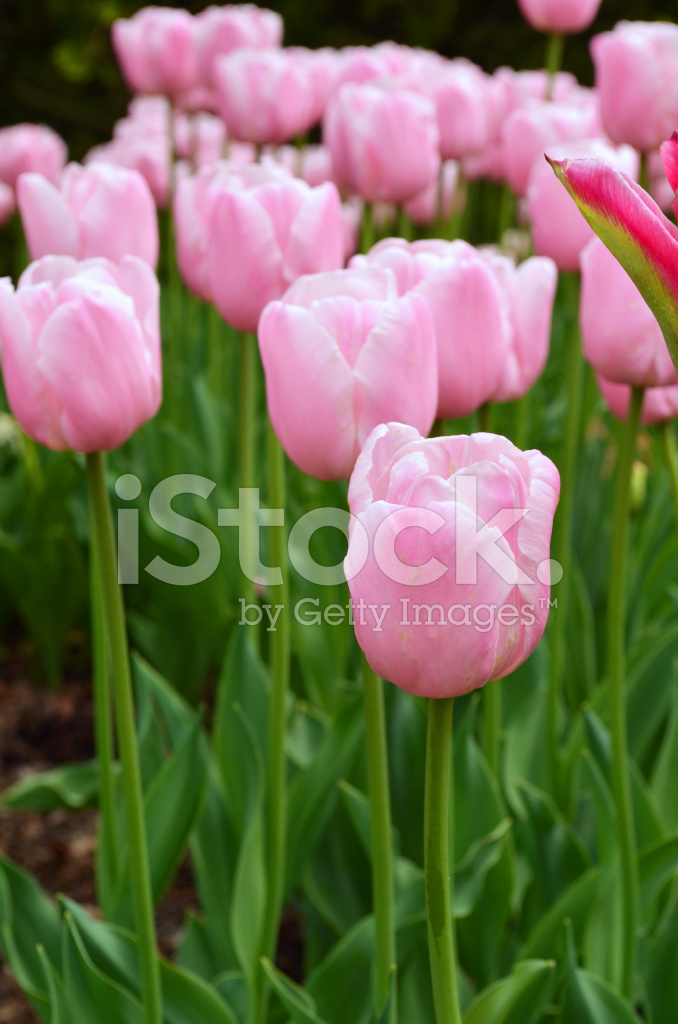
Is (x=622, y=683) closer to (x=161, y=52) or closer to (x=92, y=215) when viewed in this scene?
(x=92, y=215)

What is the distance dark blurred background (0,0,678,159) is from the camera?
479 centimetres

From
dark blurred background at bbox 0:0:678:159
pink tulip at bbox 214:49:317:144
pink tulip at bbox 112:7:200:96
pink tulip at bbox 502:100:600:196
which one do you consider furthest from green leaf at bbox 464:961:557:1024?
dark blurred background at bbox 0:0:678:159

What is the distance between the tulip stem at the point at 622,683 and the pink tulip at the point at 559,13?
50.7 inches

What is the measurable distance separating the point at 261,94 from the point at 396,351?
1383mm

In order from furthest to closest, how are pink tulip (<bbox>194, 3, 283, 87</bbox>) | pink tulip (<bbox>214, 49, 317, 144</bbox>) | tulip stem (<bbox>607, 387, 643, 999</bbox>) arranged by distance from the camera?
pink tulip (<bbox>194, 3, 283, 87</bbox>) < pink tulip (<bbox>214, 49, 317, 144</bbox>) < tulip stem (<bbox>607, 387, 643, 999</bbox>)

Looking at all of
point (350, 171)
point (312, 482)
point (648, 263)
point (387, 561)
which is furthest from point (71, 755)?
point (648, 263)

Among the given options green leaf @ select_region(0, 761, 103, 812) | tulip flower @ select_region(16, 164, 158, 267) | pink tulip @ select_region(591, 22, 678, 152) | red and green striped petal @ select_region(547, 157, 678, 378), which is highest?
red and green striped petal @ select_region(547, 157, 678, 378)

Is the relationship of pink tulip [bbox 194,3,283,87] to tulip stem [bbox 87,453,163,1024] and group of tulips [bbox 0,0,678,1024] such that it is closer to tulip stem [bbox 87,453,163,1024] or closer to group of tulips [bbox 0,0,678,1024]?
group of tulips [bbox 0,0,678,1024]

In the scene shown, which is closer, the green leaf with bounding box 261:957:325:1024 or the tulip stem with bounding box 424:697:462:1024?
the tulip stem with bounding box 424:697:462:1024

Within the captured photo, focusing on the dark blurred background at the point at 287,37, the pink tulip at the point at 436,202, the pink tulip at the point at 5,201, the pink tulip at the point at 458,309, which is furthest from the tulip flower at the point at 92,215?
the dark blurred background at the point at 287,37

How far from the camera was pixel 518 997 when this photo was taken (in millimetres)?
967

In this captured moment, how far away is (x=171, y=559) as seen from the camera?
200 cm

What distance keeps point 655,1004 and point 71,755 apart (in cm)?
133

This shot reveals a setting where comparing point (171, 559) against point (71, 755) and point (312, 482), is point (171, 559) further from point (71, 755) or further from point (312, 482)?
point (71, 755)
